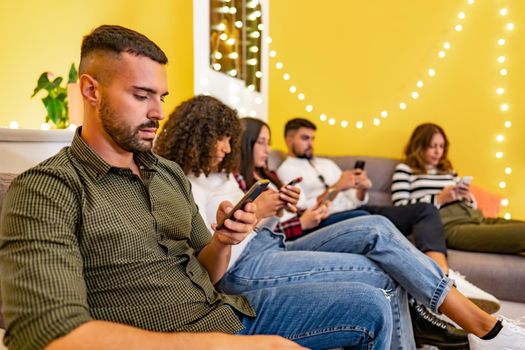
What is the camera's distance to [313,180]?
281 centimetres

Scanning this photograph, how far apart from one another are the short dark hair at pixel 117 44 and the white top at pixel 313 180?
1783mm

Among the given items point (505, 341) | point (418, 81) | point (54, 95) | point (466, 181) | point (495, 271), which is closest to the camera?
point (505, 341)

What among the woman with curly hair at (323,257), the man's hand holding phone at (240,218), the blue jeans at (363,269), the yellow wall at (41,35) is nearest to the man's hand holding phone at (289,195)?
the woman with curly hair at (323,257)

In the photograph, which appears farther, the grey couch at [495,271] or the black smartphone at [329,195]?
the black smartphone at [329,195]

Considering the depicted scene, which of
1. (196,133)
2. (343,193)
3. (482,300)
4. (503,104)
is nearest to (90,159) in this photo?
(196,133)

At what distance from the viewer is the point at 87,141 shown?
980mm

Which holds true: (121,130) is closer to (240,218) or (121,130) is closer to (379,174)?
(240,218)

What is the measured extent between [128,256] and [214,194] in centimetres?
73

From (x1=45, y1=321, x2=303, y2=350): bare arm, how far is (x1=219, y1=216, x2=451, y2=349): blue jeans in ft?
1.75

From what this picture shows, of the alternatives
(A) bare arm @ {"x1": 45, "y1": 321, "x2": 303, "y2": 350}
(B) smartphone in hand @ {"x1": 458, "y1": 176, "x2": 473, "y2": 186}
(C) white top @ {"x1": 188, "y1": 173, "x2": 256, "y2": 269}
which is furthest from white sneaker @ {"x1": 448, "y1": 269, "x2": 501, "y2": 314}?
(A) bare arm @ {"x1": 45, "y1": 321, "x2": 303, "y2": 350}

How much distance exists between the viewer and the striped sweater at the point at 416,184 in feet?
9.15

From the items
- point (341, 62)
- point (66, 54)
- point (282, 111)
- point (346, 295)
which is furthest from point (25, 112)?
point (341, 62)

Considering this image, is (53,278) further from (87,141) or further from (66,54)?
(66,54)

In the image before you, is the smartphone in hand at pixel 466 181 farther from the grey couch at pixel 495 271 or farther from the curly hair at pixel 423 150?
the grey couch at pixel 495 271
